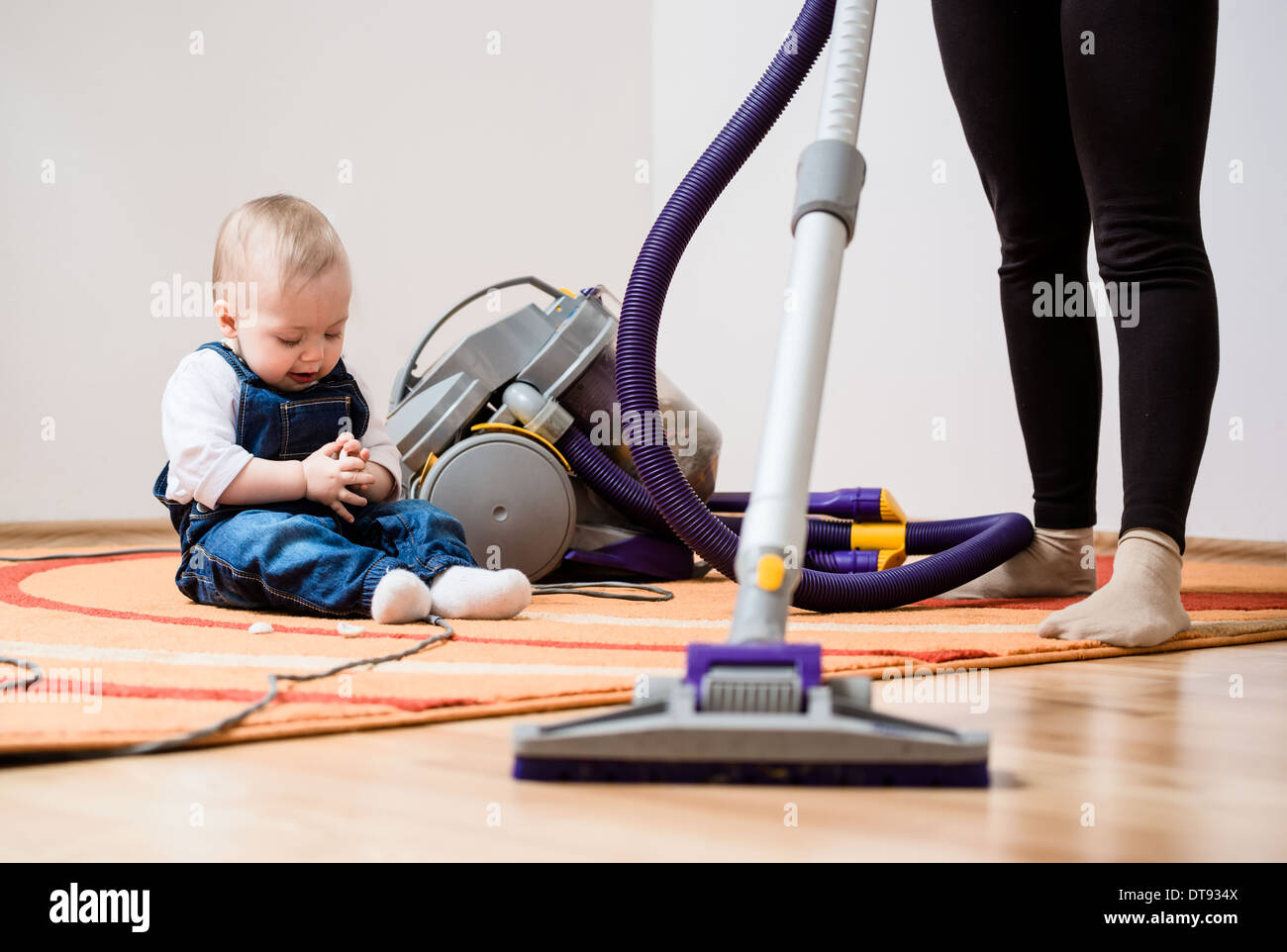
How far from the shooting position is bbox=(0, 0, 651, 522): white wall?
9.02 ft

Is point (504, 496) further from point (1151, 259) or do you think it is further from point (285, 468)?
point (1151, 259)

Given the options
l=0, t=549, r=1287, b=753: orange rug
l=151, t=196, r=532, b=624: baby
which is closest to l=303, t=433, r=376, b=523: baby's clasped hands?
l=151, t=196, r=532, b=624: baby

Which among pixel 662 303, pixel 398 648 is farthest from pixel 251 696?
pixel 662 303

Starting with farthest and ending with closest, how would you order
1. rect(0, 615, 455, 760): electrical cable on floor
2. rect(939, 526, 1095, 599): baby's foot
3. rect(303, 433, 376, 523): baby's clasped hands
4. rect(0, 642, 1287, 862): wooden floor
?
rect(939, 526, 1095, 599): baby's foot, rect(303, 433, 376, 523): baby's clasped hands, rect(0, 615, 455, 760): electrical cable on floor, rect(0, 642, 1287, 862): wooden floor

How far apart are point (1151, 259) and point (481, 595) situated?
705mm

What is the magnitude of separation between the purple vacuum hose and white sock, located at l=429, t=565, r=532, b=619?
17cm

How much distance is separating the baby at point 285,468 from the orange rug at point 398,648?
0.04 meters

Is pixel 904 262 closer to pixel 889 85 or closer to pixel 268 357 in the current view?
pixel 889 85

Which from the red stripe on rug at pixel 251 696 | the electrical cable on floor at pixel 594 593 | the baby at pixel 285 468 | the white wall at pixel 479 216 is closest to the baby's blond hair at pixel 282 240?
the baby at pixel 285 468

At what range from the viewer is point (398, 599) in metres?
1.20

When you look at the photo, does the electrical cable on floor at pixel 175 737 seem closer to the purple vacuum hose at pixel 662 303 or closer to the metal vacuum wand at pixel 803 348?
the metal vacuum wand at pixel 803 348

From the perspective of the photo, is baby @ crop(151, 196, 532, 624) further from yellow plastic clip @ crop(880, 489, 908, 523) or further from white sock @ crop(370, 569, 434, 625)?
yellow plastic clip @ crop(880, 489, 908, 523)

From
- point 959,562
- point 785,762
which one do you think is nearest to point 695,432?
point 959,562

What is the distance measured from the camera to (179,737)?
69 centimetres
